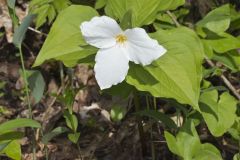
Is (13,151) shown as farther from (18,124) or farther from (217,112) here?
(217,112)

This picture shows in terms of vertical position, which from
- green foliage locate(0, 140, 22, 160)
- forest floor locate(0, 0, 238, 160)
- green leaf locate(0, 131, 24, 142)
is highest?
green leaf locate(0, 131, 24, 142)

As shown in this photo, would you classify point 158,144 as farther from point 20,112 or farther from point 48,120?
point 20,112

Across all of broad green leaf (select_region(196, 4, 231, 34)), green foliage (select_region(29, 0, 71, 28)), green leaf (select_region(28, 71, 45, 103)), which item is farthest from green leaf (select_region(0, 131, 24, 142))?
broad green leaf (select_region(196, 4, 231, 34))

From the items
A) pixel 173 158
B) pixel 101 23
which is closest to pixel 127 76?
pixel 101 23

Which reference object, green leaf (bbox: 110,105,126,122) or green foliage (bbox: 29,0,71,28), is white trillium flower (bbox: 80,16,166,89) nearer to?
green foliage (bbox: 29,0,71,28)

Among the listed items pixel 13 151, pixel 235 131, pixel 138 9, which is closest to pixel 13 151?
pixel 13 151

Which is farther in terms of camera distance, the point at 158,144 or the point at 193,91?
the point at 158,144
